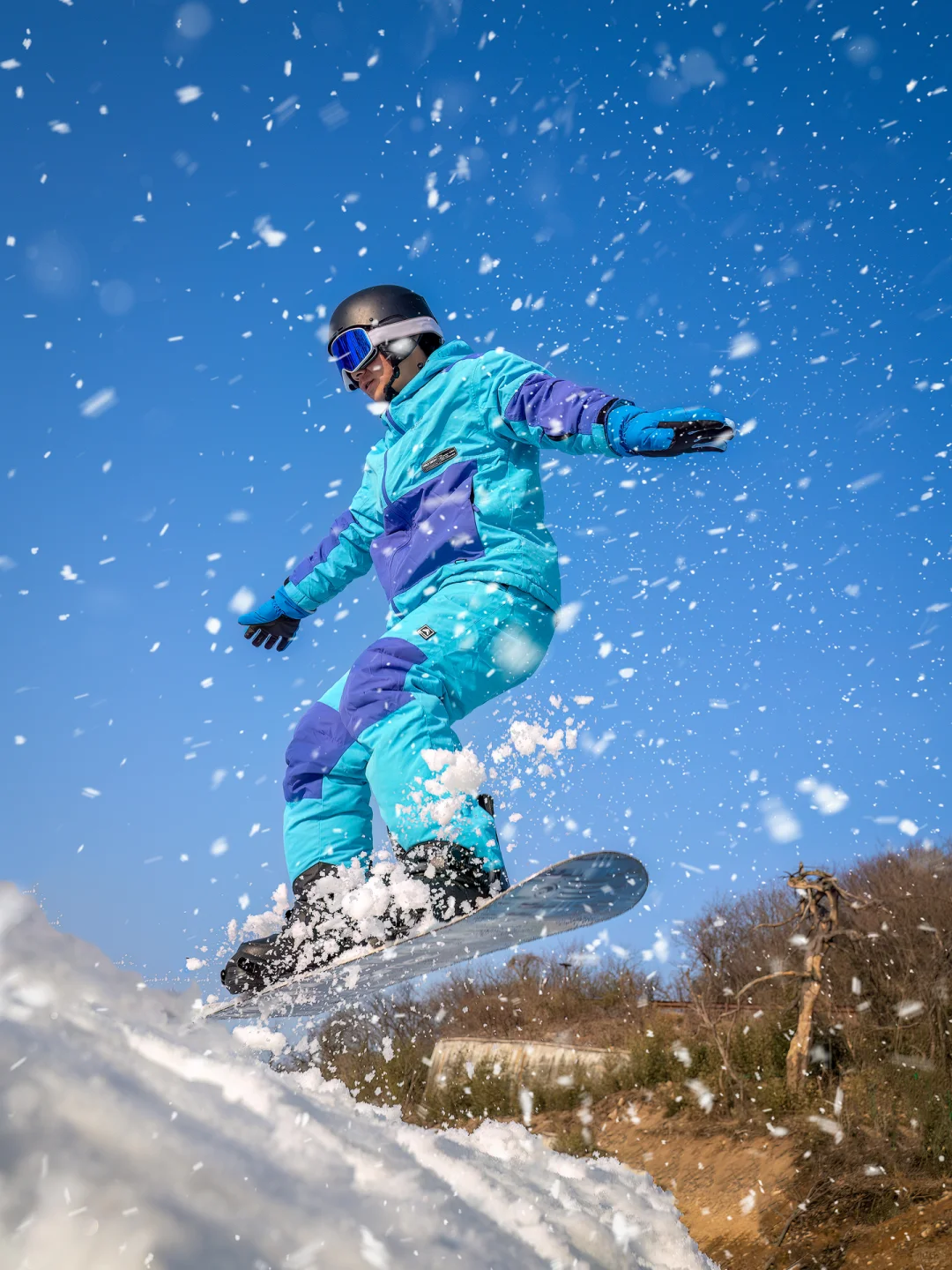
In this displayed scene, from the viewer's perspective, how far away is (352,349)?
4.53 m

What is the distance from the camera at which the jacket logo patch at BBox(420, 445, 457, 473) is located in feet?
13.8

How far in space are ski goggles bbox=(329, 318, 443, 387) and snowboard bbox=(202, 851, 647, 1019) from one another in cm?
270

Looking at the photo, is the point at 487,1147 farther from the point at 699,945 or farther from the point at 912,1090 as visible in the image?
the point at 699,945

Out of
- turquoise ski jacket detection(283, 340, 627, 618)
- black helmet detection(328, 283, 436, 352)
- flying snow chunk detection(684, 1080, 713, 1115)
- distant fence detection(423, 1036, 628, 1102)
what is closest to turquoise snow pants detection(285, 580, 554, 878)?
turquoise ski jacket detection(283, 340, 627, 618)

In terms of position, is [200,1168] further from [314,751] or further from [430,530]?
[430,530]

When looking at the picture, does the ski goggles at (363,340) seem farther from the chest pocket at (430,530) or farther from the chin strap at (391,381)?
the chest pocket at (430,530)

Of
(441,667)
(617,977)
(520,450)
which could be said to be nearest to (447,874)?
(441,667)

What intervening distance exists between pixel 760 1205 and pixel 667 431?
3.99 meters

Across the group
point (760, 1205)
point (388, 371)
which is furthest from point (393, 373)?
point (760, 1205)

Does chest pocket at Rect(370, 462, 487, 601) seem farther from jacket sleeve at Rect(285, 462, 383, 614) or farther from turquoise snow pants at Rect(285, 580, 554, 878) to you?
jacket sleeve at Rect(285, 462, 383, 614)

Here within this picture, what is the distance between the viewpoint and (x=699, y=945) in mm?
10852

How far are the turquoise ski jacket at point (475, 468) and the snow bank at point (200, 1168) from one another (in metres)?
2.94

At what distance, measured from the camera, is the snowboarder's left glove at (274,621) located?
207 inches

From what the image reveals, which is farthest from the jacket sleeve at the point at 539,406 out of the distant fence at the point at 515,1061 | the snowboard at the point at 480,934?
the distant fence at the point at 515,1061
